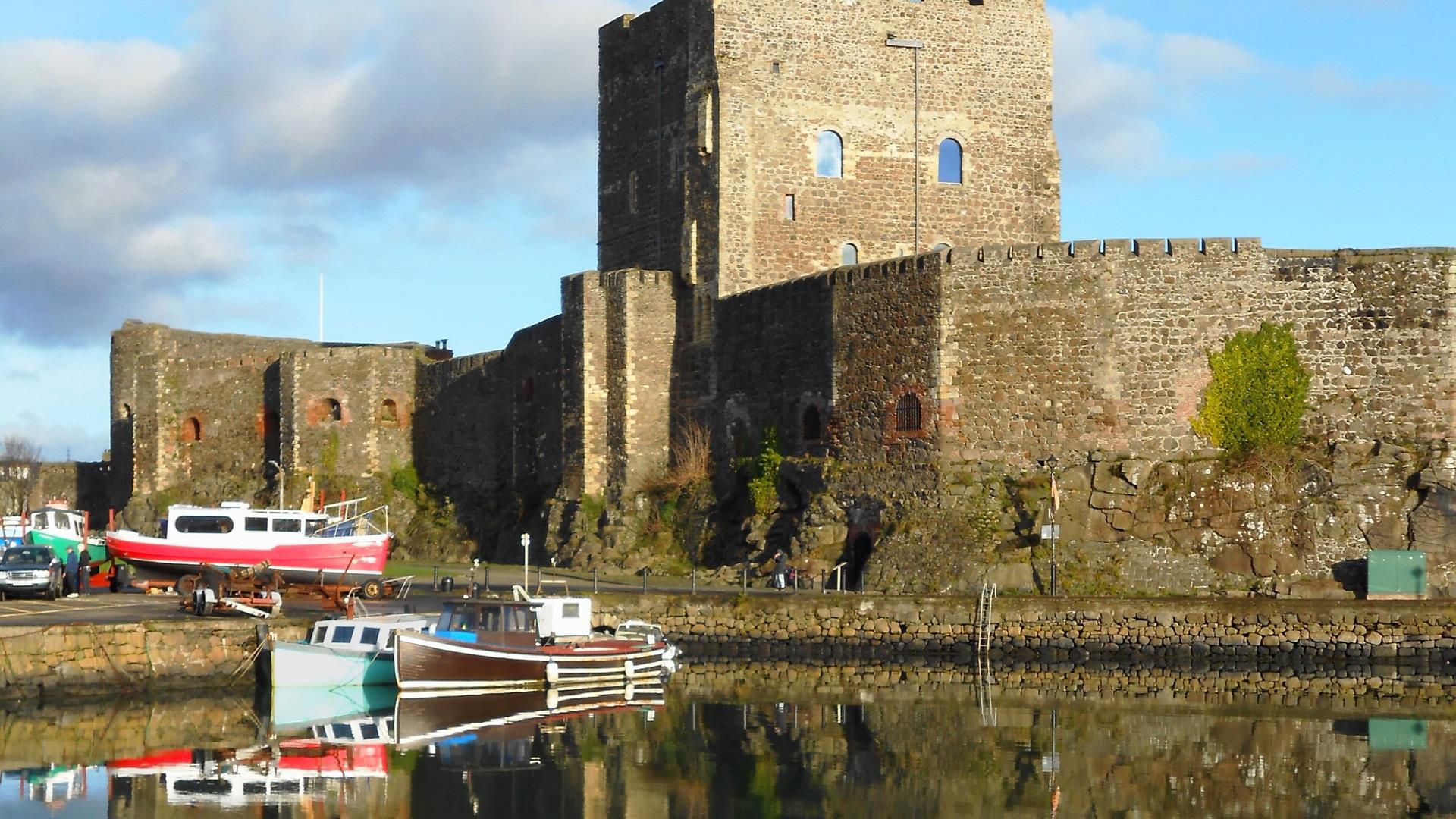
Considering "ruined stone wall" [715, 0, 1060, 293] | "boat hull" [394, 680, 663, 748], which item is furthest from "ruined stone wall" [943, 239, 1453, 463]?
"boat hull" [394, 680, 663, 748]

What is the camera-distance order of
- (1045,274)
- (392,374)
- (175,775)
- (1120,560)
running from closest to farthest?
(175,775), (1120,560), (1045,274), (392,374)

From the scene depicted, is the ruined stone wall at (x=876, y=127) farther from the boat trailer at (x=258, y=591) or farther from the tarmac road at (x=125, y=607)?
the tarmac road at (x=125, y=607)

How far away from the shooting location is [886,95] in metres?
49.8

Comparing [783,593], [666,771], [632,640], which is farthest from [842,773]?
[783,593]

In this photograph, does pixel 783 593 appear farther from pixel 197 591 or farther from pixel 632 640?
pixel 197 591

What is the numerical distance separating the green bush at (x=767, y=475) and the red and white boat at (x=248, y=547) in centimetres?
791

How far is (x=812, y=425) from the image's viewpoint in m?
44.8

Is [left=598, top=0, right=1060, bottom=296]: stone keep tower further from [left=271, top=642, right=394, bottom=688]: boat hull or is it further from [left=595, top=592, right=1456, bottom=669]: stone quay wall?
[left=271, top=642, right=394, bottom=688]: boat hull

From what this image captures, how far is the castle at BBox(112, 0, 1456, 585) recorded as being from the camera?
133 feet

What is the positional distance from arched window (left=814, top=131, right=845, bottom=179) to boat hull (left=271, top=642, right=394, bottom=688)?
20618 millimetres

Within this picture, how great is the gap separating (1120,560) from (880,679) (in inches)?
245

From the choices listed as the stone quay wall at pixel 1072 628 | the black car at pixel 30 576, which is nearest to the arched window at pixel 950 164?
the stone quay wall at pixel 1072 628

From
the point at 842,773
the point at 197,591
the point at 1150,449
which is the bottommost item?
the point at 842,773

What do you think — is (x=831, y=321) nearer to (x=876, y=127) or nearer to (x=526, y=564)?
(x=876, y=127)
